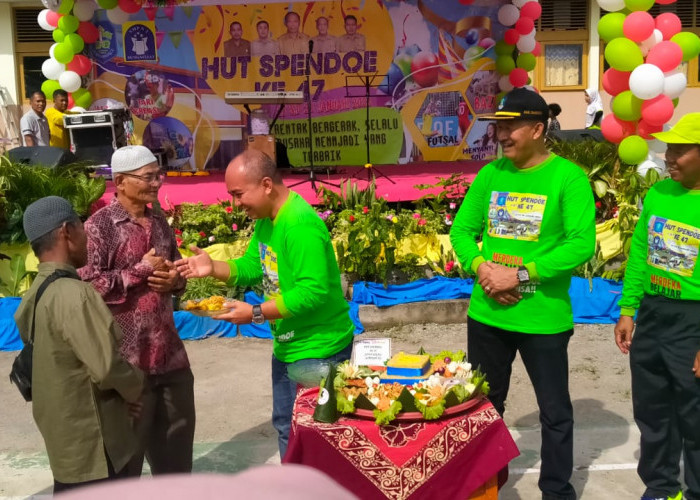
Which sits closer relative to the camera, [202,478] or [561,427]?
[202,478]

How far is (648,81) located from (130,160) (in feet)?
21.9

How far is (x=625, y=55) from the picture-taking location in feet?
30.5

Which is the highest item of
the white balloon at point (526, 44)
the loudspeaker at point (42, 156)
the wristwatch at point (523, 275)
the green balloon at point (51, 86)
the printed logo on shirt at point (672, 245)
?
the white balloon at point (526, 44)

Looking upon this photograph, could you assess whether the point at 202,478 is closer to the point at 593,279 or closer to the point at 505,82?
the point at 593,279

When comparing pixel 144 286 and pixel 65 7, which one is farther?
pixel 65 7

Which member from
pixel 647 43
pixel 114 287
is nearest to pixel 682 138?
pixel 114 287

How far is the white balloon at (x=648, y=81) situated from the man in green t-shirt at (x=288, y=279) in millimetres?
6206

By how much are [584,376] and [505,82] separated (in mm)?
7509

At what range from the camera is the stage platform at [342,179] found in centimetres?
1023

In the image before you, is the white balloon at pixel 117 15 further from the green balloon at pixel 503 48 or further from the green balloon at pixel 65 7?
the green balloon at pixel 503 48

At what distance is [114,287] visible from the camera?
3.92 meters

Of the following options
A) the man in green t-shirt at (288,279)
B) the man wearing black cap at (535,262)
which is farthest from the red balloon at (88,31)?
the man wearing black cap at (535,262)

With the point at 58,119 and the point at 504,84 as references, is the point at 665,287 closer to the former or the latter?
the point at 504,84

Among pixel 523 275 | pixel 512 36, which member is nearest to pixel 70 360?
pixel 523 275
